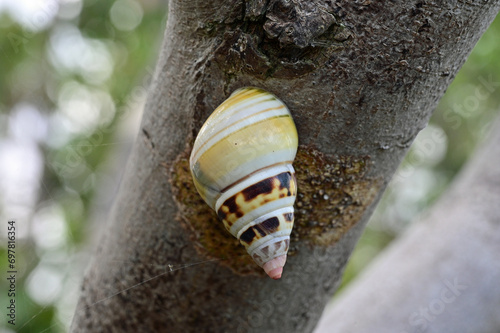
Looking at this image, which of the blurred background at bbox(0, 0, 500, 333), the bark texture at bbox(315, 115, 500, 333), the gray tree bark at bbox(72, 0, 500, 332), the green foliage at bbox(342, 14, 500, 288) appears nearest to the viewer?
the gray tree bark at bbox(72, 0, 500, 332)

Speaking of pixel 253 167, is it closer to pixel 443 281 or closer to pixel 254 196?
pixel 254 196

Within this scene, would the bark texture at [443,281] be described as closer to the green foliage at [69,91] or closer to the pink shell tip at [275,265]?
the pink shell tip at [275,265]

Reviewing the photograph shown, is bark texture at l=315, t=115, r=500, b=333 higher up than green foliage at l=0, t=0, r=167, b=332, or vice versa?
bark texture at l=315, t=115, r=500, b=333

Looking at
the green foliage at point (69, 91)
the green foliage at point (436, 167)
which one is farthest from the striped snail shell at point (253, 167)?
the green foliage at point (436, 167)

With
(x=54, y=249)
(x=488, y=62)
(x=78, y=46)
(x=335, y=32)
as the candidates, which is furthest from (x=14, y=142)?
(x=488, y=62)

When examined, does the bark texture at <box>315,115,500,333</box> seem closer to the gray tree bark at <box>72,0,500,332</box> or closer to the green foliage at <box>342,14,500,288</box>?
the gray tree bark at <box>72,0,500,332</box>

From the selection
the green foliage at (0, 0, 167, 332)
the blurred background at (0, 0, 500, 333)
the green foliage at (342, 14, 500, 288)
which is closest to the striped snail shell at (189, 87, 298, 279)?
the blurred background at (0, 0, 500, 333)

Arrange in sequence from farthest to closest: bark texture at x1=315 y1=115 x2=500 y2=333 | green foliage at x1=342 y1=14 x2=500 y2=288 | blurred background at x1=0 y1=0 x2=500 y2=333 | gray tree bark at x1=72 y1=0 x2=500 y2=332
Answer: green foliage at x1=342 y1=14 x2=500 y2=288, blurred background at x1=0 y1=0 x2=500 y2=333, bark texture at x1=315 y1=115 x2=500 y2=333, gray tree bark at x1=72 y1=0 x2=500 y2=332
